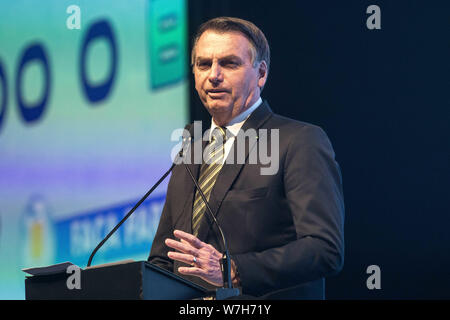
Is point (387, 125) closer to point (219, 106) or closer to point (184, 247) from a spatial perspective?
point (219, 106)

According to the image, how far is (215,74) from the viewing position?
2.38 metres

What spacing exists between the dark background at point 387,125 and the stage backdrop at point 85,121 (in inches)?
30.4

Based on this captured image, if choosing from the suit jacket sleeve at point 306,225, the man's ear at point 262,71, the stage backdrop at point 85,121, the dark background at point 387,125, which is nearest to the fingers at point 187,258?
the suit jacket sleeve at point 306,225

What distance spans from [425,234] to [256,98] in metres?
1.25

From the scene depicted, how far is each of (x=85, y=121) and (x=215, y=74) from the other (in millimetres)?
1521

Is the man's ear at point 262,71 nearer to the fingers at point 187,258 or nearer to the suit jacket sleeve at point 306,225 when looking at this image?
the suit jacket sleeve at point 306,225

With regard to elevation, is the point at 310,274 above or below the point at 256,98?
below

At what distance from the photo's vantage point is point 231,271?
1.90m

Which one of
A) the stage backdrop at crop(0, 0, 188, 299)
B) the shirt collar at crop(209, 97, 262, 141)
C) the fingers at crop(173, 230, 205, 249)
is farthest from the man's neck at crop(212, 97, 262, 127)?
the stage backdrop at crop(0, 0, 188, 299)

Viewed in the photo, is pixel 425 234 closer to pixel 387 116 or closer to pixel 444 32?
pixel 387 116

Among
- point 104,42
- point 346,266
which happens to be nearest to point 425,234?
Answer: point 346,266

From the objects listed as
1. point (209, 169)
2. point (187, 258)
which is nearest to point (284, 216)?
point (209, 169)

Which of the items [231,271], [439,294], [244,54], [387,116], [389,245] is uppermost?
[244,54]

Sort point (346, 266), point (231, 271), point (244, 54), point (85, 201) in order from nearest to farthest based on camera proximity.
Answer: point (231, 271), point (244, 54), point (346, 266), point (85, 201)
